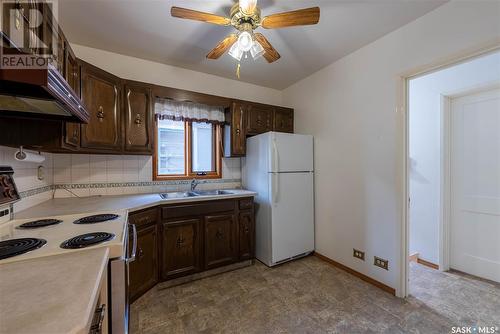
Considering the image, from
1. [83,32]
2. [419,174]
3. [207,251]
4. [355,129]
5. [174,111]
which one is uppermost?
[83,32]

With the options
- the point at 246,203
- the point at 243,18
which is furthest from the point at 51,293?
the point at 246,203

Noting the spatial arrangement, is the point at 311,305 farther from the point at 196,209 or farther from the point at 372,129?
the point at 372,129

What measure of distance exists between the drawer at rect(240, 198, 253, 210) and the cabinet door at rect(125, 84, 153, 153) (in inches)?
47.8

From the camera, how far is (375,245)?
2.21m

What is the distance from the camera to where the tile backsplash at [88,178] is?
5.85 feet

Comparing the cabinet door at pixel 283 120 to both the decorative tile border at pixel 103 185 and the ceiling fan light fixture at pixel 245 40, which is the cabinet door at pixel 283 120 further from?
the ceiling fan light fixture at pixel 245 40

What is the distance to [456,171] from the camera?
8.25 ft

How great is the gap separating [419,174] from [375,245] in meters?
1.24

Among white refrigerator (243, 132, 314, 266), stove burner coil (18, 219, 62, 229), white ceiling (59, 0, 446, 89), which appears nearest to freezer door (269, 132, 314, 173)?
white refrigerator (243, 132, 314, 266)

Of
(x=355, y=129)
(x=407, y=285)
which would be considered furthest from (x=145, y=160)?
(x=407, y=285)

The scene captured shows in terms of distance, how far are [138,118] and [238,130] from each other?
3.92 ft

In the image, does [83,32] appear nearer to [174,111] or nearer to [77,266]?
[174,111]

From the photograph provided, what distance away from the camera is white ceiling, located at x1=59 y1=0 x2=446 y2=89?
1.71 metres

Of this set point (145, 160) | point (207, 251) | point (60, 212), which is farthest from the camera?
point (145, 160)
